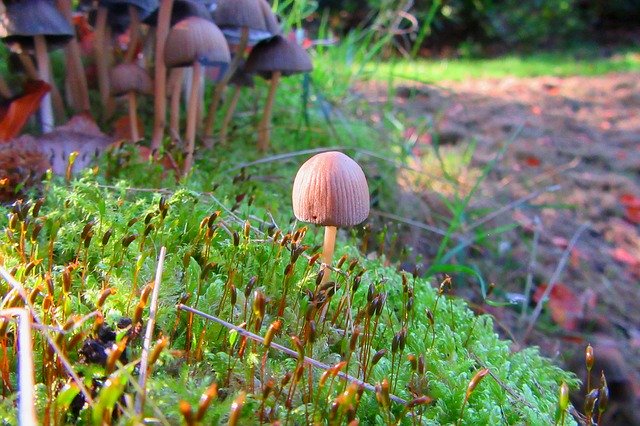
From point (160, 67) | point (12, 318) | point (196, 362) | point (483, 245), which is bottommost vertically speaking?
point (483, 245)

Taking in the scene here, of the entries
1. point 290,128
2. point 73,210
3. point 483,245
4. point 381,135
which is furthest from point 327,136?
point 73,210

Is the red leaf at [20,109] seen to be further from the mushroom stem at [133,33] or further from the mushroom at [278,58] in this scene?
the mushroom at [278,58]

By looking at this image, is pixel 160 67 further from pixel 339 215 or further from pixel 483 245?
pixel 483 245

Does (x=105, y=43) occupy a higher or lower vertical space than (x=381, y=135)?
higher

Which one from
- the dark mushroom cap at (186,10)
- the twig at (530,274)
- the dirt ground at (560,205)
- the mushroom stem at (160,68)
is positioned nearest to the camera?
the mushroom stem at (160,68)

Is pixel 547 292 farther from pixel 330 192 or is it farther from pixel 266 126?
pixel 330 192

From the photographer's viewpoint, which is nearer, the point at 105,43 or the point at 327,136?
the point at 105,43

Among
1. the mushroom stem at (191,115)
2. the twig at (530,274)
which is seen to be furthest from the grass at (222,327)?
the twig at (530,274)
